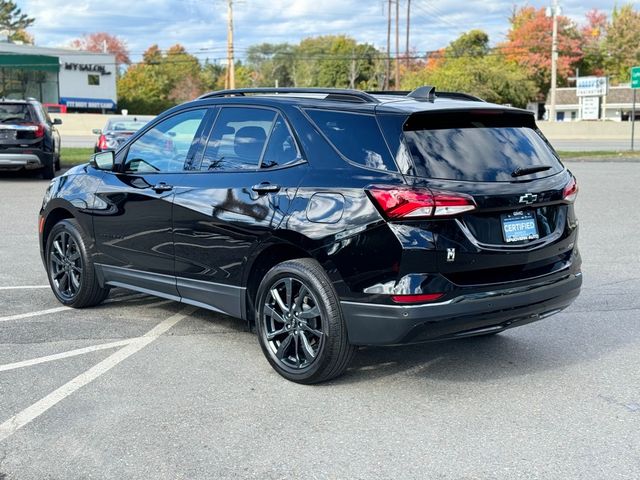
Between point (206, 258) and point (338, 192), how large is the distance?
1.33 meters

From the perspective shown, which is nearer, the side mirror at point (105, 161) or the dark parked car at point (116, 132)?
the side mirror at point (105, 161)

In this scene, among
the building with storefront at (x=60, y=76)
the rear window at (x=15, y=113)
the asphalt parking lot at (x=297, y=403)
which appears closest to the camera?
the asphalt parking lot at (x=297, y=403)

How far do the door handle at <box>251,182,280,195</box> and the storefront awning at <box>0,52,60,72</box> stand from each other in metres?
71.0

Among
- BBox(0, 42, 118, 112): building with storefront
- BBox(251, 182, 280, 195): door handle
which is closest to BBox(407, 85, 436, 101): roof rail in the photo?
BBox(251, 182, 280, 195): door handle

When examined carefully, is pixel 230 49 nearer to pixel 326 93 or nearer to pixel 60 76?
pixel 60 76

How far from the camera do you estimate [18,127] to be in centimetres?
1734

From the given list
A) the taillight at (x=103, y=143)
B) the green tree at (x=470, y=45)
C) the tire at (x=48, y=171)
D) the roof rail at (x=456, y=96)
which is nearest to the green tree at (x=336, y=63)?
the green tree at (x=470, y=45)

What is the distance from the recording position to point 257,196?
5.14 meters

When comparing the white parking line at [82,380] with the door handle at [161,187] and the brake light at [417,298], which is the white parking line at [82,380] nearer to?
the door handle at [161,187]

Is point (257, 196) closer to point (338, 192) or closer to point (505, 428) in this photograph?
point (338, 192)

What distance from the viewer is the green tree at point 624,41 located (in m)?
86.2

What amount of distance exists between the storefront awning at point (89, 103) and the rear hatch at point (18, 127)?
2414 inches

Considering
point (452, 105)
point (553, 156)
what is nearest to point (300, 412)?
point (452, 105)

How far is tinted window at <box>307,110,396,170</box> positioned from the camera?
4648 millimetres
